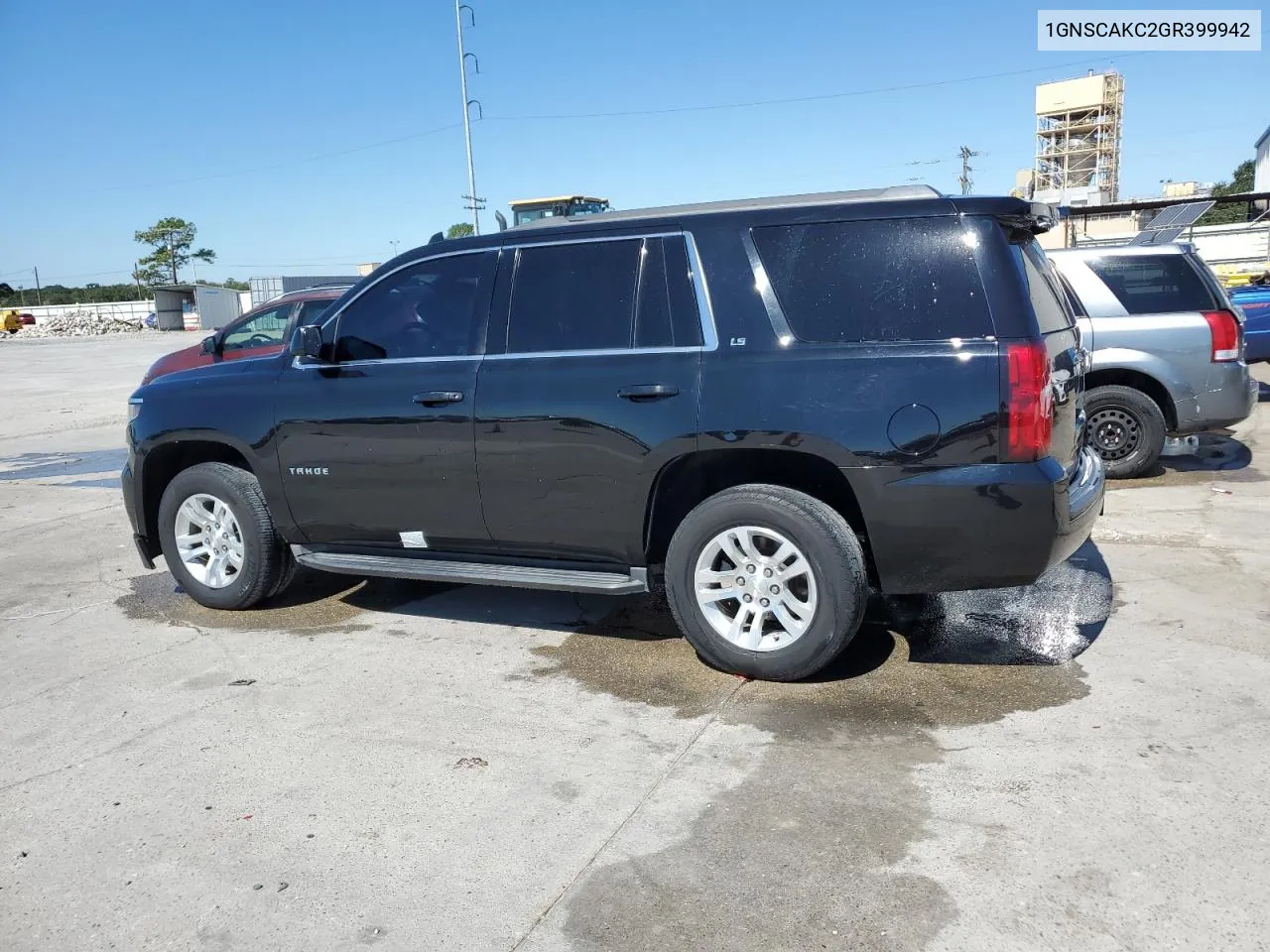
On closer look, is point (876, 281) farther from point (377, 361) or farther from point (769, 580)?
point (377, 361)

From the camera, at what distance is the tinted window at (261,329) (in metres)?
11.9

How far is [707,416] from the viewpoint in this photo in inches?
168

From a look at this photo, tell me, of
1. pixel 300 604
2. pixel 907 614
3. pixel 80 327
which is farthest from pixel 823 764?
pixel 80 327

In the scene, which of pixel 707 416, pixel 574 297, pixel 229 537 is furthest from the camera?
pixel 229 537

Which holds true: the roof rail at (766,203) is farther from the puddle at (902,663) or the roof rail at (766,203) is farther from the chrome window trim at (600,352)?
the puddle at (902,663)

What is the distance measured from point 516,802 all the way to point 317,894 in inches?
28.1

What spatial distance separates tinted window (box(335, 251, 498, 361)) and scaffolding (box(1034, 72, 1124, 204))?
119 meters

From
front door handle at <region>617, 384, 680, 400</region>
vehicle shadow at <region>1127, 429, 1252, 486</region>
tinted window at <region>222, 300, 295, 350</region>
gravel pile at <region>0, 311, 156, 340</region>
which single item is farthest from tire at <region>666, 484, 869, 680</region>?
gravel pile at <region>0, 311, 156, 340</region>

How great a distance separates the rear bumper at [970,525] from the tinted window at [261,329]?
937cm

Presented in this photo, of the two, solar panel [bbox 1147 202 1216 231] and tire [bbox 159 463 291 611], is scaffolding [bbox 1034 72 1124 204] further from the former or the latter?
tire [bbox 159 463 291 611]

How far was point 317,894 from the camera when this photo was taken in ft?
9.72

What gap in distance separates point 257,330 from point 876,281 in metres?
9.65

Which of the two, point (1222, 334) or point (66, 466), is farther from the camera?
point (66, 466)

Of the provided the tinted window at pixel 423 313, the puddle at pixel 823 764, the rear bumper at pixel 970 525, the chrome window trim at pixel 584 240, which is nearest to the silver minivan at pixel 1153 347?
the puddle at pixel 823 764
